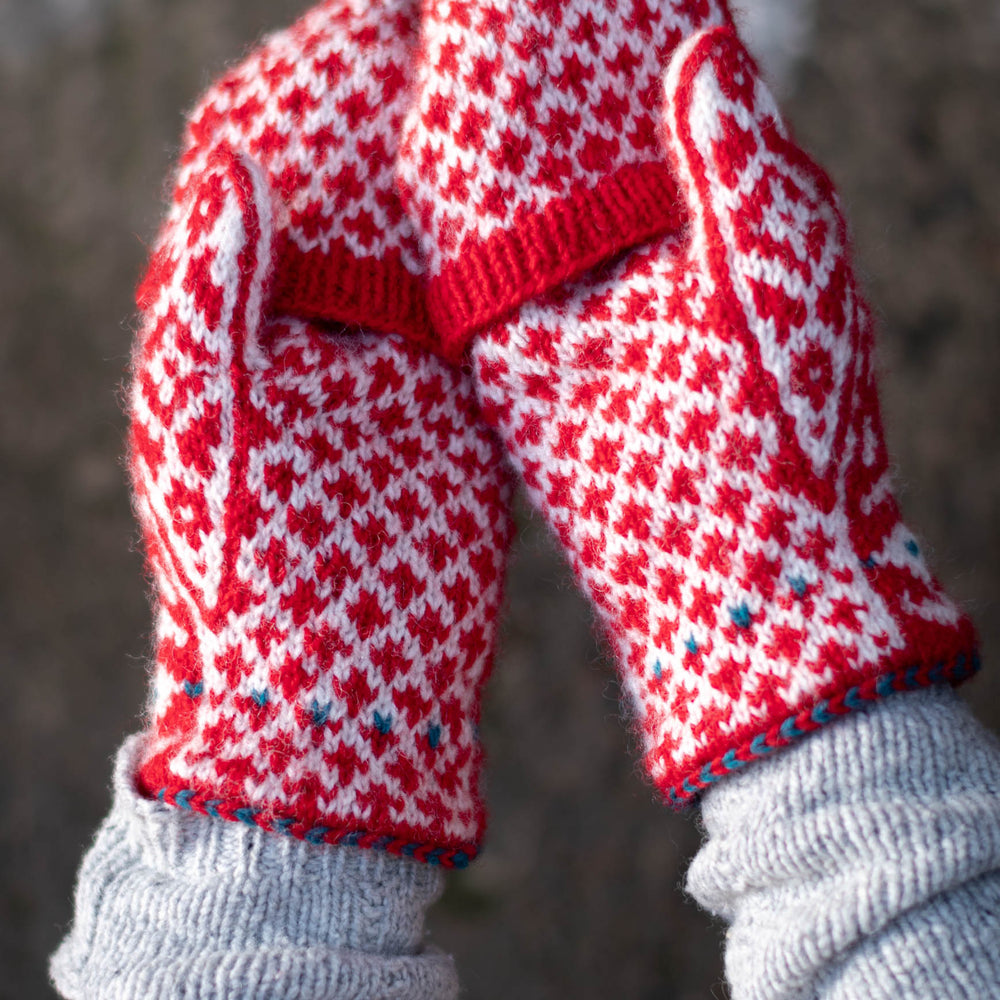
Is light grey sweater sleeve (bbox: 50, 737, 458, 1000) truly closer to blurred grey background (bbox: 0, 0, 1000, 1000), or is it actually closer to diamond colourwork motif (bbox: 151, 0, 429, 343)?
diamond colourwork motif (bbox: 151, 0, 429, 343)

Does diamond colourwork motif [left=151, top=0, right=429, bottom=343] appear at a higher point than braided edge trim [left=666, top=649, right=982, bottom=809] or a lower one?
higher

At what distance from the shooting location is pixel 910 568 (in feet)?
2.05

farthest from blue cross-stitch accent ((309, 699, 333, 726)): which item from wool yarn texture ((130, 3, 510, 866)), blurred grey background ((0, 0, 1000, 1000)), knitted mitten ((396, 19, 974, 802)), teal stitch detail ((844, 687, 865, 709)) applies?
blurred grey background ((0, 0, 1000, 1000))

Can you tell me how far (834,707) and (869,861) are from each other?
0.09 metres

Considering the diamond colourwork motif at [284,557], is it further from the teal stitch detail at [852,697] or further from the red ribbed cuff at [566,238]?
the teal stitch detail at [852,697]

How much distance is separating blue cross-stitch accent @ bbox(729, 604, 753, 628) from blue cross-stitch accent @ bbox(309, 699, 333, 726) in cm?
27

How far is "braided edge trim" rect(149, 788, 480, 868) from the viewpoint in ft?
2.02

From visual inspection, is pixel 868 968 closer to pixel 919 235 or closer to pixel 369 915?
pixel 369 915

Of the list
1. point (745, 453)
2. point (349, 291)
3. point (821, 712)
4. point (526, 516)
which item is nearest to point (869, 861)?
point (821, 712)

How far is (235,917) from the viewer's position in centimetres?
61

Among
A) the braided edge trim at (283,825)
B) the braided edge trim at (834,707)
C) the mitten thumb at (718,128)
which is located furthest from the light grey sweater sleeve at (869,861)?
the mitten thumb at (718,128)

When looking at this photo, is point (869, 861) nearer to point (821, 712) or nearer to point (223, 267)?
point (821, 712)

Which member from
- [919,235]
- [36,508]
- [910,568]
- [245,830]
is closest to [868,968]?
[910,568]

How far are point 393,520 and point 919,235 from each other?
2.78ft
